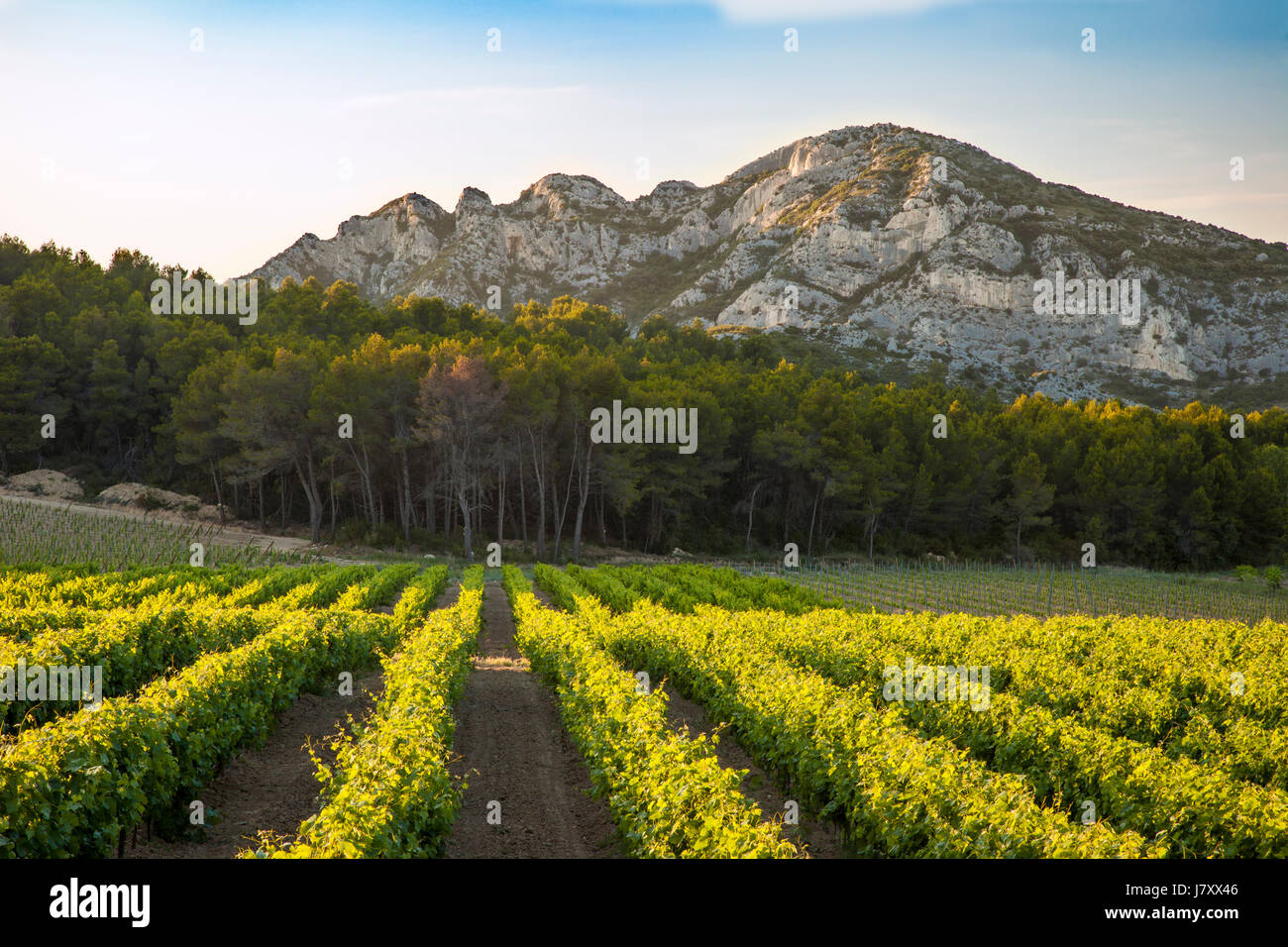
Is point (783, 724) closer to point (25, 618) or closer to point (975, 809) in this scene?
point (975, 809)

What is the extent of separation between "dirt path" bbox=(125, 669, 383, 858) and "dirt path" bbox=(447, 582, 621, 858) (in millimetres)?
1945

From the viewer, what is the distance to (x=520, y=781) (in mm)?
11172

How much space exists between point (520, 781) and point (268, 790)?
3.32m

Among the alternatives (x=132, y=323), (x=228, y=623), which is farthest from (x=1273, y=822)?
(x=132, y=323)

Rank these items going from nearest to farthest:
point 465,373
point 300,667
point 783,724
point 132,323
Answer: point 783,724, point 300,667, point 465,373, point 132,323

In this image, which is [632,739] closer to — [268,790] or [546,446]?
[268,790]

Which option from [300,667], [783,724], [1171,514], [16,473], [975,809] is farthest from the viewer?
[1171,514]

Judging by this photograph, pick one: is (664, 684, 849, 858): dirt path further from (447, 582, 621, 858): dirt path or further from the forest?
the forest

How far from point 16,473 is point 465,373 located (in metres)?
36.0

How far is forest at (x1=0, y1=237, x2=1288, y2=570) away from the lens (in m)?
52.4

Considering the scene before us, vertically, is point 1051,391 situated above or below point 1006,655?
above

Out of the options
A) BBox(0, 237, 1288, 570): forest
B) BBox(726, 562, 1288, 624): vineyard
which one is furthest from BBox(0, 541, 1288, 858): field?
BBox(0, 237, 1288, 570): forest

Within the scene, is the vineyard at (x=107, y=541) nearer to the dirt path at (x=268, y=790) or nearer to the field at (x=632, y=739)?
the field at (x=632, y=739)

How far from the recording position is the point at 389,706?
10938mm
